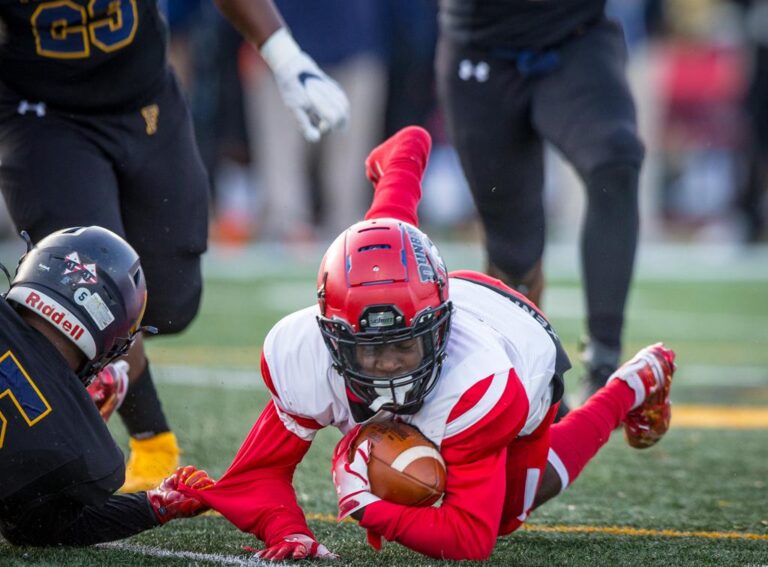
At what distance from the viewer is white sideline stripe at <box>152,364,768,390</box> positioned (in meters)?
5.60

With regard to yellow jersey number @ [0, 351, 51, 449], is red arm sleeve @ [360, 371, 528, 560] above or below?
below

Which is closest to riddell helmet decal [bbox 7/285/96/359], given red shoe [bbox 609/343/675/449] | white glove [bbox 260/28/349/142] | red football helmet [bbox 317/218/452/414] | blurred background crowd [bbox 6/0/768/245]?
red football helmet [bbox 317/218/452/414]

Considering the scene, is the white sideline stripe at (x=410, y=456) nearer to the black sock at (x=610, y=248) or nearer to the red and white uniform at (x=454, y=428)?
the red and white uniform at (x=454, y=428)

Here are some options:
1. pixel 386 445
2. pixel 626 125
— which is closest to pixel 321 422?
pixel 386 445

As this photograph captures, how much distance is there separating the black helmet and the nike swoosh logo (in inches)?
38.4

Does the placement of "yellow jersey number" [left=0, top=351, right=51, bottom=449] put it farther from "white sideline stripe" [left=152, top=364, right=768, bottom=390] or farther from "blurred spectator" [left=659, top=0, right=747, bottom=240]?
"blurred spectator" [left=659, top=0, right=747, bottom=240]

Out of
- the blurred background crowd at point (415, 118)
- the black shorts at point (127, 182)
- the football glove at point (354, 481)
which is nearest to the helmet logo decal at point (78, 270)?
the black shorts at point (127, 182)

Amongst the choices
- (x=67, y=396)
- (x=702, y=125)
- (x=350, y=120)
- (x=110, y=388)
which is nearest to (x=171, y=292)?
(x=110, y=388)

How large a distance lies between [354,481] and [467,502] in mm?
244

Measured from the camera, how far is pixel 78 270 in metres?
2.90

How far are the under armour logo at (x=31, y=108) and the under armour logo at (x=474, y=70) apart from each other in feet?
4.62

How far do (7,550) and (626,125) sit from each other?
7.05 ft

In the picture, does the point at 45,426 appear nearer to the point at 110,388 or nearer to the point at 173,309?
the point at 110,388

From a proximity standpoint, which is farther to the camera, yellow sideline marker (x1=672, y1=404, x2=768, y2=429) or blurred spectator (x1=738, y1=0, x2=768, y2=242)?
blurred spectator (x1=738, y1=0, x2=768, y2=242)
